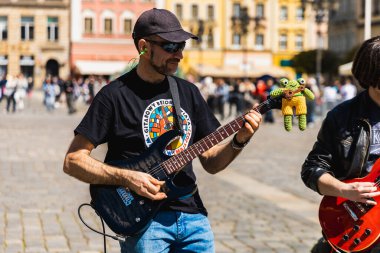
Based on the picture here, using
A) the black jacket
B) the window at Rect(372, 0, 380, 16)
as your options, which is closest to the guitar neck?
the black jacket

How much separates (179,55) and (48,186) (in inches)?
333

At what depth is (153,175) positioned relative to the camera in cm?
428

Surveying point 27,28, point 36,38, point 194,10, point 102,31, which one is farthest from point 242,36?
point 27,28

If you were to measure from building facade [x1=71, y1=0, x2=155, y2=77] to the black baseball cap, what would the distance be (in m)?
77.6

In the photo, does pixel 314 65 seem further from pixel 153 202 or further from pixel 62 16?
pixel 153 202

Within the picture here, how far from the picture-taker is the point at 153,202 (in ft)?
14.0

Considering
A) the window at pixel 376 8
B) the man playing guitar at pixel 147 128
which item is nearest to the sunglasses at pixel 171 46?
the man playing guitar at pixel 147 128

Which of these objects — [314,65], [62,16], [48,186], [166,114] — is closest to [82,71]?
[62,16]

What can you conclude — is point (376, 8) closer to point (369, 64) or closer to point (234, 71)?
point (234, 71)

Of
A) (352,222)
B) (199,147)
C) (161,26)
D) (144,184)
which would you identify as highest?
(161,26)

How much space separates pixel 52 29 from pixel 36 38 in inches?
61.0

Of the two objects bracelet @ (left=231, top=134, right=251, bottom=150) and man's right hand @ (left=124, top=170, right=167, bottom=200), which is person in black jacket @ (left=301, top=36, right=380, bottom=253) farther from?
man's right hand @ (left=124, top=170, right=167, bottom=200)

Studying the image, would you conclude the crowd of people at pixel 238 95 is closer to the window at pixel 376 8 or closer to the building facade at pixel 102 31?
the window at pixel 376 8

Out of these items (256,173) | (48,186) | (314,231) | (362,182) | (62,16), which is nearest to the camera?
(362,182)
